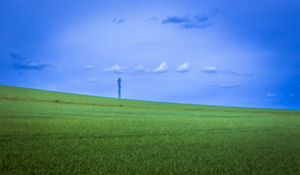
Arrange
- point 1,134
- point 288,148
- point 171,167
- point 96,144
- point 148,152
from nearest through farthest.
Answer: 1. point 171,167
2. point 148,152
3. point 96,144
4. point 288,148
5. point 1,134

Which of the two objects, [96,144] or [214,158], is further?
[96,144]

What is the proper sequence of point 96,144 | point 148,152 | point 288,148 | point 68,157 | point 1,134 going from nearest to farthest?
1. point 68,157
2. point 148,152
3. point 96,144
4. point 288,148
5. point 1,134

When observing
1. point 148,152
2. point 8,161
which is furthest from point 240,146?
point 8,161

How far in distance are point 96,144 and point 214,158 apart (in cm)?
Answer: 400

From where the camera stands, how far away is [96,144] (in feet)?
36.1

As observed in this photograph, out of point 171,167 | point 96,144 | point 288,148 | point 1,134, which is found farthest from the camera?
Answer: point 1,134

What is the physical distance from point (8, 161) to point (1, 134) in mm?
5390

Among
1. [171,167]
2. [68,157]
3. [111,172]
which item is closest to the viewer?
[111,172]

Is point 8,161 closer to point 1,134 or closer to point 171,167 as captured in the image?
point 171,167

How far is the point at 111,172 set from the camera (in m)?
7.07

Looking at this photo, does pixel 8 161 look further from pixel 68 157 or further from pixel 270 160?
pixel 270 160

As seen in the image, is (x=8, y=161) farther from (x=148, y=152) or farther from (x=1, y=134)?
(x=1, y=134)

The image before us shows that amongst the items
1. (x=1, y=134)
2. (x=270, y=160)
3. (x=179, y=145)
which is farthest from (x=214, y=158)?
(x=1, y=134)

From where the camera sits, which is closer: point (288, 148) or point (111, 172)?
point (111, 172)
